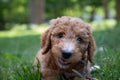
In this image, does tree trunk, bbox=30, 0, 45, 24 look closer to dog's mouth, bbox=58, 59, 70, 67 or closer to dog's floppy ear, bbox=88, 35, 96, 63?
dog's floppy ear, bbox=88, 35, 96, 63

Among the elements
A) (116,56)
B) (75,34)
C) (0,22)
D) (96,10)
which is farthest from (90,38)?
(96,10)

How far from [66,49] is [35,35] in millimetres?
12507

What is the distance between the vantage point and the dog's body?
4.71 meters

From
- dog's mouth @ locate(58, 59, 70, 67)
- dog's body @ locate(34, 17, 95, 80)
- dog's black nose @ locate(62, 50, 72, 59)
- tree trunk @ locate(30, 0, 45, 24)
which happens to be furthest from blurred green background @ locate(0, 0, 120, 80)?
dog's black nose @ locate(62, 50, 72, 59)

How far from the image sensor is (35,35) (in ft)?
55.9

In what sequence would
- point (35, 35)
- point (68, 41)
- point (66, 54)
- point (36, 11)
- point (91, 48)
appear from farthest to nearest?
1. point (36, 11)
2. point (35, 35)
3. point (91, 48)
4. point (68, 41)
5. point (66, 54)

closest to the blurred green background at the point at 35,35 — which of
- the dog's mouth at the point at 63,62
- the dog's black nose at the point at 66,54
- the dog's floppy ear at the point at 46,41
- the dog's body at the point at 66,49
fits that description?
the dog's body at the point at 66,49

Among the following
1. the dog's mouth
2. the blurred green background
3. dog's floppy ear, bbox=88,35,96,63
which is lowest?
the blurred green background

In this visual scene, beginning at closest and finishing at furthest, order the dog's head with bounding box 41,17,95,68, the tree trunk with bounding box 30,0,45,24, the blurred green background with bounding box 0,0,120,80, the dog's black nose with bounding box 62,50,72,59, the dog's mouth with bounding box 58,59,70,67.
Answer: the dog's black nose with bounding box 62,50,72,59
the dog's head with bounding box 41,17,95,68
the dog's mouth with bounding box 58,59,70,67
the blurred green background with bounding box 0,0,120,80
the tree trunk with bounding box 30,0,45,24

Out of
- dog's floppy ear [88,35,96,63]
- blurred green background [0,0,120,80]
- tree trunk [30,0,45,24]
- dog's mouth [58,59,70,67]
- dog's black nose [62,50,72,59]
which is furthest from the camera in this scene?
tree trunk [30,0,45,24]

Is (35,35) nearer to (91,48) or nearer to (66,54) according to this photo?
(91,48)

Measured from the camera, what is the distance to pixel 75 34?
493 cm

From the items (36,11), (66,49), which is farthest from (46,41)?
(36,11)

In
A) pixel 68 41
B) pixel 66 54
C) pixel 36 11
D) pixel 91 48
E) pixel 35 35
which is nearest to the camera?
pixel 66 54
